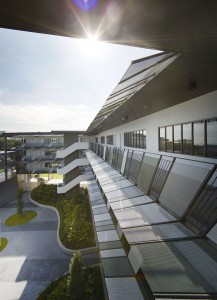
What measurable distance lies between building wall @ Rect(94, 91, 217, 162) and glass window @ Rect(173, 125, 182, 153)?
30 centimetres

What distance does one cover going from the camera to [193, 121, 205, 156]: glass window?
7531mm

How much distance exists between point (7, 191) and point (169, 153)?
1248 inches

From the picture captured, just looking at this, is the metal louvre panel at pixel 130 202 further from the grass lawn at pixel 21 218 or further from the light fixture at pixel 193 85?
the grass lawn at pixel 21 218

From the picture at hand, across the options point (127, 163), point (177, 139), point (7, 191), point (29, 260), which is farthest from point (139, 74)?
point (7, 191)

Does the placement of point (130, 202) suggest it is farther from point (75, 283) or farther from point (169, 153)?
point (75, 283)

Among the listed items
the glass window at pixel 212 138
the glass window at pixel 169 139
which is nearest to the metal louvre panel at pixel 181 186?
the glass window at pixel 212 138

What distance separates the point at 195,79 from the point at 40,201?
27935 mm

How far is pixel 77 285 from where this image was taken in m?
9.02

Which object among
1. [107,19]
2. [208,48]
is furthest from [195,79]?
[107,19]

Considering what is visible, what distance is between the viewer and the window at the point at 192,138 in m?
7.07

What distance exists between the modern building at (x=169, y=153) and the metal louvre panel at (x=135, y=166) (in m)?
0.09

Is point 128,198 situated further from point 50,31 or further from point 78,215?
point 78,215

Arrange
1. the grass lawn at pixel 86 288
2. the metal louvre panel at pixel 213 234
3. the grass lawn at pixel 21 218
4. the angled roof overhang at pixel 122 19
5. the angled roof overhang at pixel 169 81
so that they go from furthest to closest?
the grass lawn at pixel 21 218 → the grass lawn at pixel 86 288 → the angled roof overhang at pixel 169 81 → the metal louvre panel at pixel 213 234 → the angled roof overhang at pixel 122 19

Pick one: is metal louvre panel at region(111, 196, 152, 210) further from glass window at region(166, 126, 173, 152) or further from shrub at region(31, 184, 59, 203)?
shrub at region(31, 184, 59, 203)
